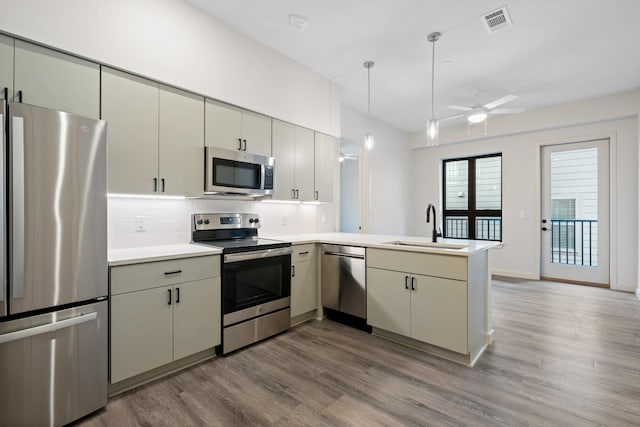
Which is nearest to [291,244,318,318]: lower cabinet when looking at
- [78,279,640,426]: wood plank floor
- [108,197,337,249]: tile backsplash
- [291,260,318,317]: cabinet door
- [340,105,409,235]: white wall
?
[291,260,318,317]: cabinet door

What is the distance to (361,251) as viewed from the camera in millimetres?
2902

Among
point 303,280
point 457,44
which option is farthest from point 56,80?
point 457,44

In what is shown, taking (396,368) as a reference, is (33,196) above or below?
above

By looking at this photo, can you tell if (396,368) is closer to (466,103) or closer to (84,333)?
(84,333)

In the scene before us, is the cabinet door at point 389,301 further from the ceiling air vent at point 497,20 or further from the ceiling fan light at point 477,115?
the ceiling fan light at point 477,115

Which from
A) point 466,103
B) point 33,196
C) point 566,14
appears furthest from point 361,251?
point 466,103

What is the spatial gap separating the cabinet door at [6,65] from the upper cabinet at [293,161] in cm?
197

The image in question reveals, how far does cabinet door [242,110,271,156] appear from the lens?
117 inches

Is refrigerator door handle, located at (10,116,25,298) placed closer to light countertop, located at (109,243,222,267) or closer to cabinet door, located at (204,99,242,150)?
light countertop, located at (109,243,222,267)

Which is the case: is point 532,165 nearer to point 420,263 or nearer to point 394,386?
point 420,263

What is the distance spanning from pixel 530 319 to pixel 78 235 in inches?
163

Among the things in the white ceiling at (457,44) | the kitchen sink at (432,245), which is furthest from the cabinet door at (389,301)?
the white ceiling at (457,44)

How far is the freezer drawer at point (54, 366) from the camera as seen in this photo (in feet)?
4.79

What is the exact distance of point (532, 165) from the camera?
17.1 feet
